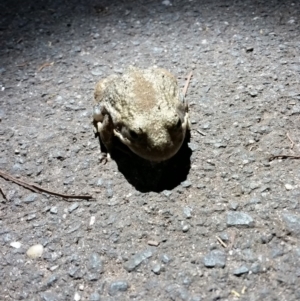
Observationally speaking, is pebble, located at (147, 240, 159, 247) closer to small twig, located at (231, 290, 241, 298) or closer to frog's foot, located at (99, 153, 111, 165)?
small twig, located at (231, 290, 241, 298)

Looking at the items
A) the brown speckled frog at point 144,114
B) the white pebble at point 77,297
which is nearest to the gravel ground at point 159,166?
the white pebble at point 77,297

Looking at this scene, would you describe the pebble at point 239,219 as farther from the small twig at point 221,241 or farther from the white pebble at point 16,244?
the white pebble at point 16,244

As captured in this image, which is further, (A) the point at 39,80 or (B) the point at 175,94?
(A) the point at 39,80

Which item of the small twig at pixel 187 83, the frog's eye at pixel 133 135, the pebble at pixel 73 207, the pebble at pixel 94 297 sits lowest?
the pebble at pixel 94 297

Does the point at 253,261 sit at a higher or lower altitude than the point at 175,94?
lower

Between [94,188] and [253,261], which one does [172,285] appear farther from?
[94,188]

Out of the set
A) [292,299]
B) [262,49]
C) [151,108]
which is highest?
[151,108]

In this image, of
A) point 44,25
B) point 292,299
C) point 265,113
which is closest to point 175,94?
point 265,113

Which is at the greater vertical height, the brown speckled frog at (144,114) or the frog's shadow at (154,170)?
the brown speckled frog at (144,114)
